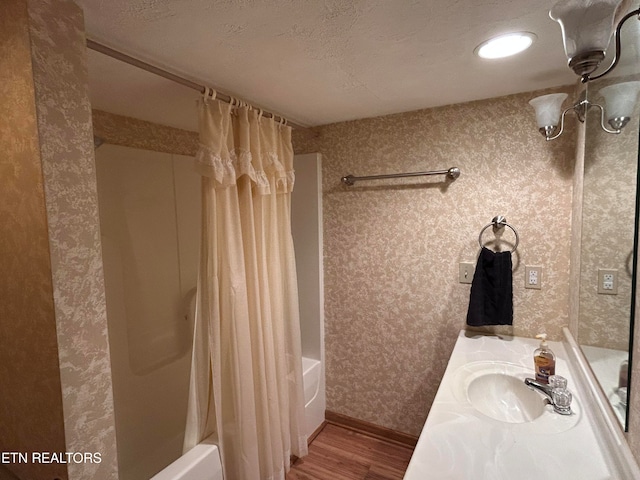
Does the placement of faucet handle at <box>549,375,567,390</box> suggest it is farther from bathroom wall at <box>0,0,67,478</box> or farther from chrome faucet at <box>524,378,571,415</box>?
bathroom wall at <box>0,0,67,478</box>

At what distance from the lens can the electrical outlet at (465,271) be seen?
1.86 meters

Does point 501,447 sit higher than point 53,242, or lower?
lower

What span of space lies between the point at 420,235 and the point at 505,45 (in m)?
1.05

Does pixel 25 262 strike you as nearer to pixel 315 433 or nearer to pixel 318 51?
pixel 318 51

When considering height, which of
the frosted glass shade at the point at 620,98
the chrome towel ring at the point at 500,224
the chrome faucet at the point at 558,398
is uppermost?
the frosted glass shade at the point at 620,98

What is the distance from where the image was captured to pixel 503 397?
4.67 ft

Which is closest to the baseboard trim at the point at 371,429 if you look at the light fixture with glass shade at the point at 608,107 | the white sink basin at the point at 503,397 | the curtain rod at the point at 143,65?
the white sink basin at the point at 503,397

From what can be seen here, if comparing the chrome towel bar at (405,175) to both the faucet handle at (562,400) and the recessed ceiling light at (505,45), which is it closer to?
the recessed ceiling light at (505,45)

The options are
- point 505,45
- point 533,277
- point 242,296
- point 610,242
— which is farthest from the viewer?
point 533,277

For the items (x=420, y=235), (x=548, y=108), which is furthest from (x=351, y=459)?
(x=548, y=108)

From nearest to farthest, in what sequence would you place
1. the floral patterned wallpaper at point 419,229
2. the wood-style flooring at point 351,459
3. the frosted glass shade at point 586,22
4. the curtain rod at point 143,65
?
the frosted glass shade at point 586,22 < the curtain rod at point 143,65 < the floral patterned wallpaper at point 419,229 < the wood-style flooring at point 351,459

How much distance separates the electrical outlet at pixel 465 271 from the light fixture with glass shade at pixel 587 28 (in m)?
1.21

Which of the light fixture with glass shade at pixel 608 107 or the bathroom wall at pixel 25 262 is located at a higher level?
the light fixture with glass shade at pixel 608 107

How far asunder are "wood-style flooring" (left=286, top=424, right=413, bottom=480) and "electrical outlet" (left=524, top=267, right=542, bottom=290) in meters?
1.30
